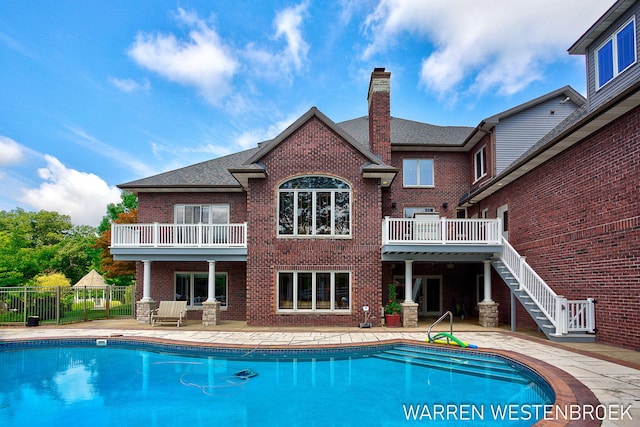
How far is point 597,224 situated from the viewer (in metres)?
10.5

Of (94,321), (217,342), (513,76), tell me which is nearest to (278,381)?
(217,342)

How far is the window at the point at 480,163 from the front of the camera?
17.7 metres

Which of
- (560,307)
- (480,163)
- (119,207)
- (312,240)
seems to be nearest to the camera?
(560,307)

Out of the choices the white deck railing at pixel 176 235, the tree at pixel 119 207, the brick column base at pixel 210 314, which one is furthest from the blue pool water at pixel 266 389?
the tree at pixel 119 207

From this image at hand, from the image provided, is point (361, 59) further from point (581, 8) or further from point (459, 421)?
point (459, 421)

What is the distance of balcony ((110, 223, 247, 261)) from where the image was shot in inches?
613

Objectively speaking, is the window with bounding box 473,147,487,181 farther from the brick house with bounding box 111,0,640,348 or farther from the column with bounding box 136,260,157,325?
the column with bounding box 136,260,157,325

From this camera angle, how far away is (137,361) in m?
10.8

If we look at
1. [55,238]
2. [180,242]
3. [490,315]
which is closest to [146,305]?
[180,242]

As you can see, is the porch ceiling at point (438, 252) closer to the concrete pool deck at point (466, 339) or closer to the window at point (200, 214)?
the concrete pool deck at point (466, 339)

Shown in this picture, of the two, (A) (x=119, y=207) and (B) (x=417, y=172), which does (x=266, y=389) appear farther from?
(A) (x=119, y=207)

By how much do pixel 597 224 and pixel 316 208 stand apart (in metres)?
8.61

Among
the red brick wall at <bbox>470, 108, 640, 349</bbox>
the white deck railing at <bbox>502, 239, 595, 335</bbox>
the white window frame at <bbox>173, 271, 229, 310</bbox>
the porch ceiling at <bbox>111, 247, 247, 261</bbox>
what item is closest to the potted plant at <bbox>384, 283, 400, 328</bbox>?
the white deck railing at <bbox>502, 239, 595, 335</bbox>

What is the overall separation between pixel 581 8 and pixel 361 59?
39.0 feet
